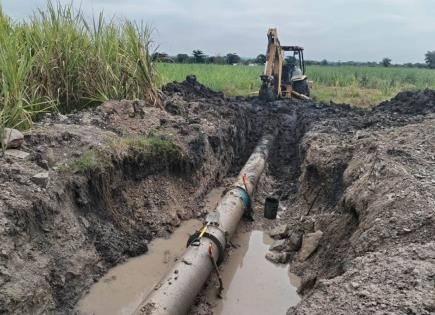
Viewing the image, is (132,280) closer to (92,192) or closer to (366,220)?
(92,192)

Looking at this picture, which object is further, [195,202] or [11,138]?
[195,202]

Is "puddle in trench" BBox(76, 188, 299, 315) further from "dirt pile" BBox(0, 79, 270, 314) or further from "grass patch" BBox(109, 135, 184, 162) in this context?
"grass patch" BBox(109, 135, 184, 162)

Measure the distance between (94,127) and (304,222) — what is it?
331 centimetres

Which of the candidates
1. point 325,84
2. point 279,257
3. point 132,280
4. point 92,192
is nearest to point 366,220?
point 279,257

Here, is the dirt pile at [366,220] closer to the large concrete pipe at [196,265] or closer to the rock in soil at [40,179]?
the large concrete pipe at [196,265]

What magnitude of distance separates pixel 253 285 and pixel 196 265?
3.63ft

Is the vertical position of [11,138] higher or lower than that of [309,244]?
higher

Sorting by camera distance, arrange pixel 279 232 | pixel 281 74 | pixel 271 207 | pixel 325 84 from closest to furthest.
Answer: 1. pixel 279 232
2. pixel 271 207
3. pixel 281 74
4. pixel 325 84

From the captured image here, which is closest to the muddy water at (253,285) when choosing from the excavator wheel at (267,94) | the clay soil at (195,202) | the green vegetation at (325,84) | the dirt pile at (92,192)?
the clay soil at (195,202)

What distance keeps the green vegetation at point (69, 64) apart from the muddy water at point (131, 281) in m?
2.28

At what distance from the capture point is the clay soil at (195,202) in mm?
3738

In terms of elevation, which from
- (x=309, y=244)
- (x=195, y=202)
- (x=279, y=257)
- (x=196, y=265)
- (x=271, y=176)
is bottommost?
A: (x=271, y=176)

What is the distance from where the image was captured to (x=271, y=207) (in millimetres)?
7418

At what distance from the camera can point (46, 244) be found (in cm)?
461
